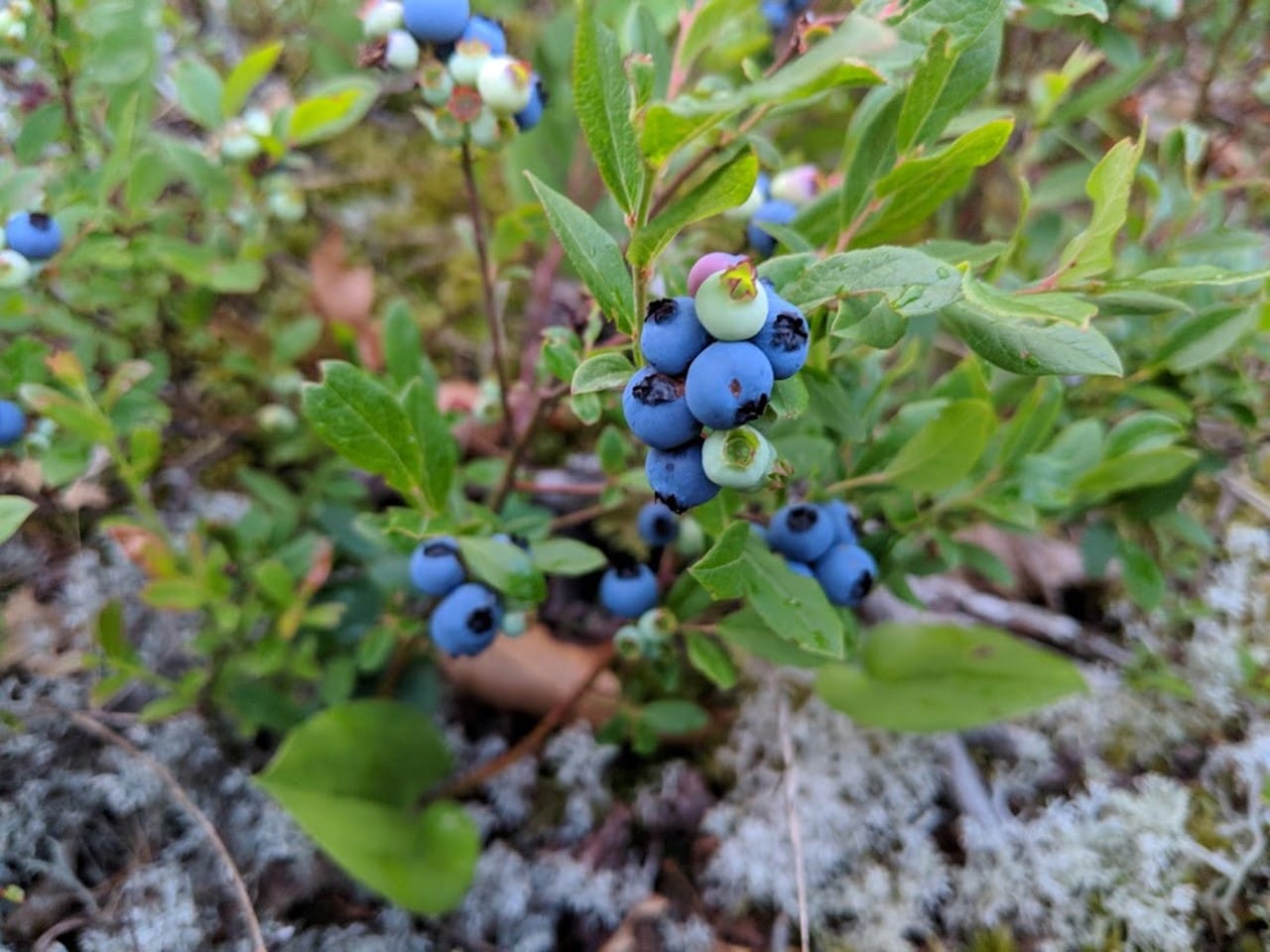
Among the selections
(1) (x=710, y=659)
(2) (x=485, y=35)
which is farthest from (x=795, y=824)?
(2) (x=485, y=35)

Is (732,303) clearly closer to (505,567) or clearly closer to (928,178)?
(928,178)

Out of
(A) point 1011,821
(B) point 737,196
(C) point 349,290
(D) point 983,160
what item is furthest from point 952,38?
(C) point 349,290

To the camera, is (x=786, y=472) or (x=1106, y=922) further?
(x=1106, y=922)

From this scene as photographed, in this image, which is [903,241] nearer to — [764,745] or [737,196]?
[764,745]

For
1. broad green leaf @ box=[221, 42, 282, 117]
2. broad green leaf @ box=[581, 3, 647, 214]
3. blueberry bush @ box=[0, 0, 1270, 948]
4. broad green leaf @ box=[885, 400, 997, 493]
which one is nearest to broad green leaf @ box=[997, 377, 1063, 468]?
blueberry bush @ box=[0, 0, 1270, 948]

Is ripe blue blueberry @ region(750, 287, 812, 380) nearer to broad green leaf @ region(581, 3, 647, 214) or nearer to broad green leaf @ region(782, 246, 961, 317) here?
broad green leaf @ region(782, 246, 961, 317)

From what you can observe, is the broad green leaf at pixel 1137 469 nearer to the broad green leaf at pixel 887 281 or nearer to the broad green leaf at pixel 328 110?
the broad green leaf at pixel 887 281
